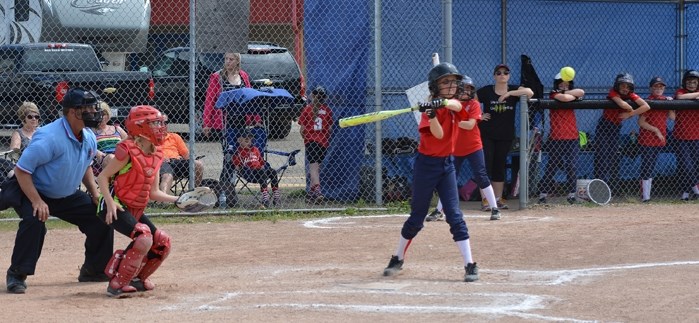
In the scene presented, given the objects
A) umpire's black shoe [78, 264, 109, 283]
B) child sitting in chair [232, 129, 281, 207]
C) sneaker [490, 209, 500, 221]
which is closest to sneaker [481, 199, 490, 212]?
sneaker [490, 209, 500, 221]

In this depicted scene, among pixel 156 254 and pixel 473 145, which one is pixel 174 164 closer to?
pixel 473 145

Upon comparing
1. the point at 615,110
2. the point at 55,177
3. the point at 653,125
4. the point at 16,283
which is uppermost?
the point at 55,177

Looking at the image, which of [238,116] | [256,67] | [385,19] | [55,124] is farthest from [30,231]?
[256,67]

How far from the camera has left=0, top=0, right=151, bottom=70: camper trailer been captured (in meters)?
19.8

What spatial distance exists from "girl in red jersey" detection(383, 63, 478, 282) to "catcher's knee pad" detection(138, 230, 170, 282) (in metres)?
1.66

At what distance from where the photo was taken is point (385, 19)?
13.7 metres

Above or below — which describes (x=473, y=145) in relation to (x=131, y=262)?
above

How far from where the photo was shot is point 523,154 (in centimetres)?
1311

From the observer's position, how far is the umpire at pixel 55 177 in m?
7.95

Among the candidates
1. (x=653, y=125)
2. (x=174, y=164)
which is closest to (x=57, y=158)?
(x=174, y=164)

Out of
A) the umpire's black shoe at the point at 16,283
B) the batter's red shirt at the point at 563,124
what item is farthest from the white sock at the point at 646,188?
the umpire's black shoe at the point at 16,283

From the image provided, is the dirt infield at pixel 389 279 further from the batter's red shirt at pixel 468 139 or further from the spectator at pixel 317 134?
the spectator at pixel 317 134

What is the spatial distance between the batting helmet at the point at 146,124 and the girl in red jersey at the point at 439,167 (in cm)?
195

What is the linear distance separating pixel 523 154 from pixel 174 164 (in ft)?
13.4
